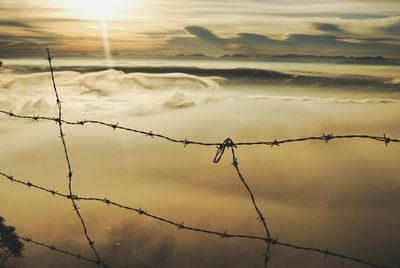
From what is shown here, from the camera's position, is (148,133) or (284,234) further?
(284,234)

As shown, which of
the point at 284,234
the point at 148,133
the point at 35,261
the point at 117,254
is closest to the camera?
the point at 148,133

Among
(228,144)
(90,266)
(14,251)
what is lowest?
(90,266)

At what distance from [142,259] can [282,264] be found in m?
2.49

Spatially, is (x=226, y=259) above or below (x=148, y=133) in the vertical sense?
below

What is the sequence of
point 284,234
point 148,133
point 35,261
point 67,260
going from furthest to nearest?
1. point 284,234
2. point 67,260
3. point 35,261
4. point 148,133

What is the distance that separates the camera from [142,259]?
743 centimetres

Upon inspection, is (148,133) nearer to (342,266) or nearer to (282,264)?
(282,264)

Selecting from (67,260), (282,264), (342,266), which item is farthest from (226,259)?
(67,260)

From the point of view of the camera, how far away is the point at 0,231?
4848 mm

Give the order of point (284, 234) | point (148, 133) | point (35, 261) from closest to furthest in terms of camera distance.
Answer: point (148, 133)
point (35, 261)
point (284, 234)

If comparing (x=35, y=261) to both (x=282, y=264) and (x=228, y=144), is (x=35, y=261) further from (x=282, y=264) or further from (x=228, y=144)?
(x=228, y=144)

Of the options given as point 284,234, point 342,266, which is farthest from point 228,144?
point 284,234

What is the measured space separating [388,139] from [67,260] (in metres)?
5.99

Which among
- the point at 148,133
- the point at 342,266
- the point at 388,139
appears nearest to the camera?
the point at 388,139
